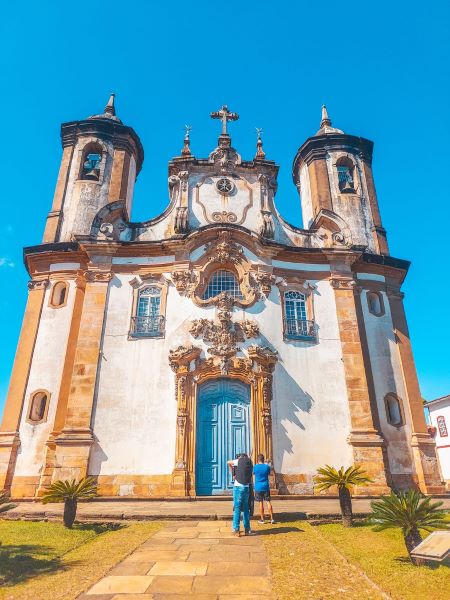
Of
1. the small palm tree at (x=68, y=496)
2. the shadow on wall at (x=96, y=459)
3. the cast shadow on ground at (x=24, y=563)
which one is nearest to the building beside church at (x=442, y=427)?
the shadow on wall at (x=96, y=459)

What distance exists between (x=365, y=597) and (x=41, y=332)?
542 inches

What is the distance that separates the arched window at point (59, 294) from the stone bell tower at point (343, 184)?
430 inches

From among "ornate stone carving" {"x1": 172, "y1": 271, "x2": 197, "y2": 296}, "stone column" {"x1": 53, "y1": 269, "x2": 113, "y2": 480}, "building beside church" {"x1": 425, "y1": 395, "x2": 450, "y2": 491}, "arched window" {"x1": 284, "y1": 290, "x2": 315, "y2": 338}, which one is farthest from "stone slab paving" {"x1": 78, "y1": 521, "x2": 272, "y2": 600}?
"building beside church" {"x1": 425, "y1": 395, "x2": 450, "y2": 491}

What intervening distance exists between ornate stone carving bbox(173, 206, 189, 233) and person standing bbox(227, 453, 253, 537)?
1041 cm

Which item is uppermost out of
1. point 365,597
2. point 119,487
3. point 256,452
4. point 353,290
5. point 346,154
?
point 346,154

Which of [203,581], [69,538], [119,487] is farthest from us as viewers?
[119,487]

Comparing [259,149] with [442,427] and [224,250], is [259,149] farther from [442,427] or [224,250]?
[442,427]

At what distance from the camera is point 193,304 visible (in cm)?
1522

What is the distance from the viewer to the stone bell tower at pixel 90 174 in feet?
58.7

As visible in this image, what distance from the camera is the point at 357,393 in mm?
14508

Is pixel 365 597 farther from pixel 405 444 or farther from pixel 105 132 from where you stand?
pixel 105 132

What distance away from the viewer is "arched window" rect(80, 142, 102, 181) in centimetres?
1916

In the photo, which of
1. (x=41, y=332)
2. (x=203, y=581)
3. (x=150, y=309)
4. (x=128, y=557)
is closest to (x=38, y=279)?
(x=41, y=332)

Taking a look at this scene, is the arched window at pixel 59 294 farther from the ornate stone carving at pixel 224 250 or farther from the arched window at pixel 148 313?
the ornate stone carving at pixel 224 250
